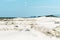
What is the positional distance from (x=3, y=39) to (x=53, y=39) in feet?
11.5

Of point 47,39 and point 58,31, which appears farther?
point 58,31

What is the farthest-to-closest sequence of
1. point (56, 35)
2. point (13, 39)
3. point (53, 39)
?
point (56, 35)
point (53, 39)
point (13, 39)

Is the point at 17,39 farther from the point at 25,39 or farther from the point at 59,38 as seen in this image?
the point at 59,38

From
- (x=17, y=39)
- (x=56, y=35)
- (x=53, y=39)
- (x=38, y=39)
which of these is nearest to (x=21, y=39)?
(x=17, y=39)

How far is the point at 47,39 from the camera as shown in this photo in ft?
39.6

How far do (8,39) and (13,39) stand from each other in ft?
1.21

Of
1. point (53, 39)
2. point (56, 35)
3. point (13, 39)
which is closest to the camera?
point (13, 39)

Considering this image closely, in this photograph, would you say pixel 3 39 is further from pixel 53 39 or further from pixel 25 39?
pixel 53 39

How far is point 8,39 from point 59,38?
12.8 feet

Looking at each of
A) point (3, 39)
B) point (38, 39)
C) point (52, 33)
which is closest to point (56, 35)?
point (52, 33)

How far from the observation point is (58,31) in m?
14.9

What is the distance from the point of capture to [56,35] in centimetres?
1407

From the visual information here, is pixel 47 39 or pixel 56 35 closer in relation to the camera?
pixel 47 39

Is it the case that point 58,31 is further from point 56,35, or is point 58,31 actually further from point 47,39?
point 47,39
